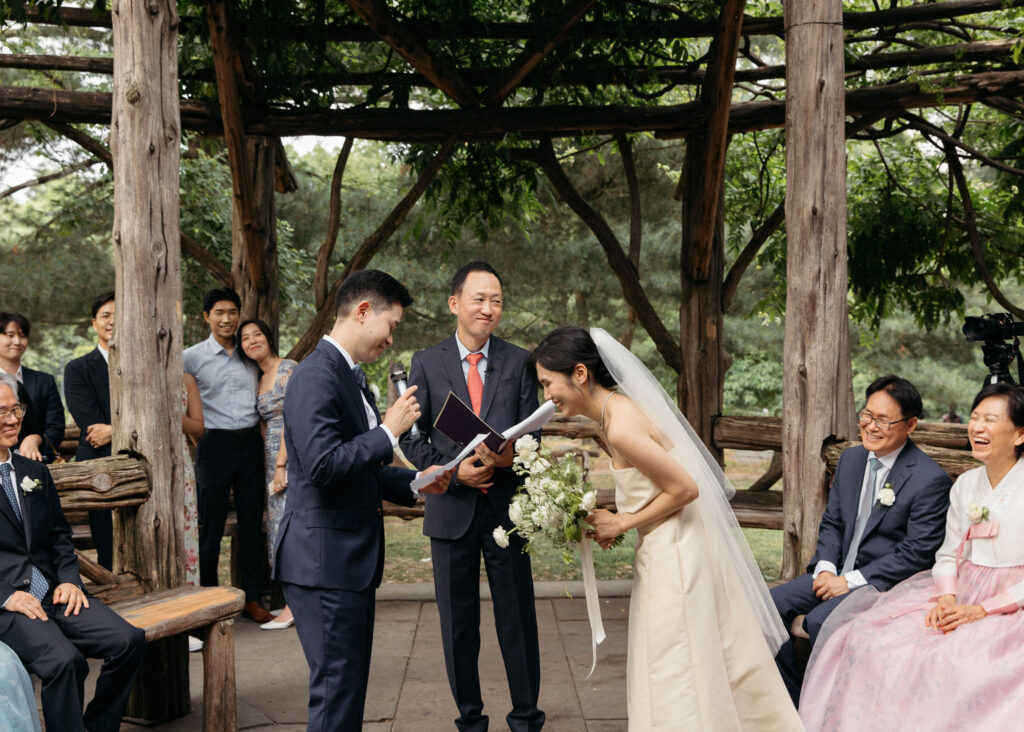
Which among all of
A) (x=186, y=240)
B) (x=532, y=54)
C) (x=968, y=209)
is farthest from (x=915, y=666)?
(x=186, y=240)

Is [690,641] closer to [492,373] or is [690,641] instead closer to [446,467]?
[446,467]

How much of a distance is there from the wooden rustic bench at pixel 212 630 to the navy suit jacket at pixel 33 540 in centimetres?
39

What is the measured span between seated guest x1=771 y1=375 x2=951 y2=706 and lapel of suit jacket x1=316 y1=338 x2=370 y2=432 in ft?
7.15

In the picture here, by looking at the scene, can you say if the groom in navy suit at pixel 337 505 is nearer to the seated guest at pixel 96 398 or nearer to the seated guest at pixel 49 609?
the seated guest at pixel 49 609

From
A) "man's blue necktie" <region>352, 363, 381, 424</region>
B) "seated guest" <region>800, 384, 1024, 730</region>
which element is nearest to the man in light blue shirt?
"man's blue necktie" <region>352, 363, 381, 424</region>

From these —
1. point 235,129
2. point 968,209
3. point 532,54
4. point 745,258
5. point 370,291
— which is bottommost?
point 370,291

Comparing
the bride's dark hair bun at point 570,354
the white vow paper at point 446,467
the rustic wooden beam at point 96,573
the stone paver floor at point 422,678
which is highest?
the bride's dark hair bun at point 570,354

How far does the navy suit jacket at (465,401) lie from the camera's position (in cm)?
425

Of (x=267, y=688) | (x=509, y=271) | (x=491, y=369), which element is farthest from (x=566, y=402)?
(x=509, y=271)

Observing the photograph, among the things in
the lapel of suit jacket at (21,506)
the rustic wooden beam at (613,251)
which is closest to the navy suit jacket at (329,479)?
the lapel of suit jacket at (21,506)

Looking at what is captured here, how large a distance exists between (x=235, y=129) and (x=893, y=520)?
5.27 metres

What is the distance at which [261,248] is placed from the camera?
26.2 ft

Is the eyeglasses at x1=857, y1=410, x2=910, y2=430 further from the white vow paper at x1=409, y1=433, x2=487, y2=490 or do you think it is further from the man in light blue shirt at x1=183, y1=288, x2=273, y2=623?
the man in light blue shirt at x1=183, y1=288, x2=273, y2=623

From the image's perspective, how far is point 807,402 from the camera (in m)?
4.75
